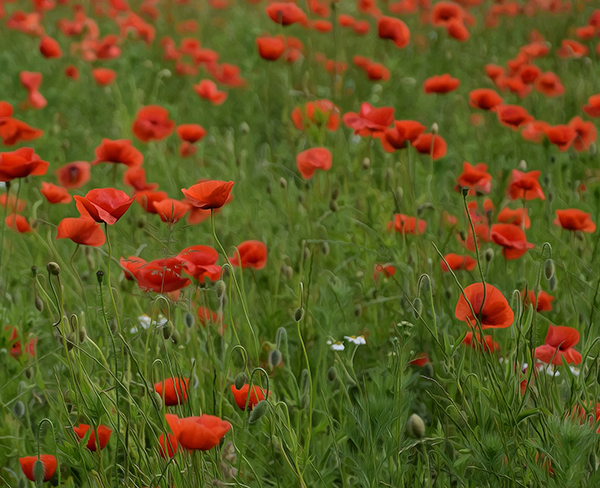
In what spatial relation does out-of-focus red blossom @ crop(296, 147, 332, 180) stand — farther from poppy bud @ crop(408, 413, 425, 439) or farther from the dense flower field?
poppy bud @ crop(408, 413, 425, 439)

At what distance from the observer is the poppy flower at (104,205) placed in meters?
1.49

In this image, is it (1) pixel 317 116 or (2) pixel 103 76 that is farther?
(2) pixel 103 76

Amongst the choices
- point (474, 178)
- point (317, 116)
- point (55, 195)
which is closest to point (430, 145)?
point (474, 178)

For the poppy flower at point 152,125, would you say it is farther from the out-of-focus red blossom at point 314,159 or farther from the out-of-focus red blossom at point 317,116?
the out-of-focus red blossom at point 314,159

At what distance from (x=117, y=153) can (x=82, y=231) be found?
2.21 feet

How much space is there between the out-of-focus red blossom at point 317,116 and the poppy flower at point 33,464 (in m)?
1.82

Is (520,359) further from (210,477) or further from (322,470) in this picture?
(210,477)

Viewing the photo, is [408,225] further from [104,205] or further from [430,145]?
[104,205]

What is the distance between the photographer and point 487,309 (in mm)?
1542

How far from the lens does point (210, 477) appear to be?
1555 mm

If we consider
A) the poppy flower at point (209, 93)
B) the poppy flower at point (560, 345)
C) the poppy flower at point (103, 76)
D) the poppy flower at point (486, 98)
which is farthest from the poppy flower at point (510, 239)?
the poppy flower at point (103, 76)

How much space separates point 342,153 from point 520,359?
2.09 meters

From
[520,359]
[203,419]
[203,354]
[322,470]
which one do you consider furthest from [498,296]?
[203,354]

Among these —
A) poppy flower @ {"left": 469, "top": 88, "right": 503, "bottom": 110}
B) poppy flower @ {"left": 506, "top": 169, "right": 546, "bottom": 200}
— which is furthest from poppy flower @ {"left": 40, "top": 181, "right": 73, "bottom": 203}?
poppy flower @ {"left": 469, "top": 88, "right": 503, "bottom": 110}
